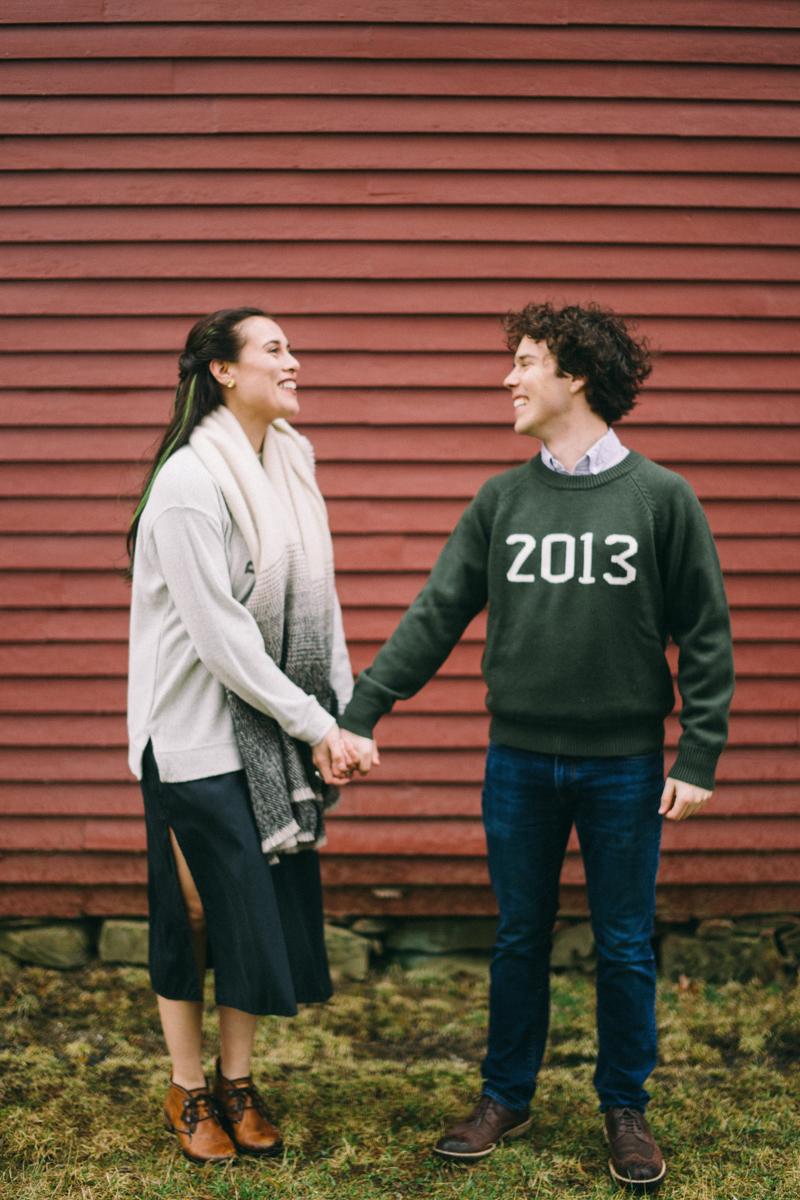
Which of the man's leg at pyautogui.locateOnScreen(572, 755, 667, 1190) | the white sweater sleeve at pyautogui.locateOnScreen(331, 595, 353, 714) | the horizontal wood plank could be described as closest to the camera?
the man's leg at pyautogui.locateOnScreen(572, 755, 667, 1190)

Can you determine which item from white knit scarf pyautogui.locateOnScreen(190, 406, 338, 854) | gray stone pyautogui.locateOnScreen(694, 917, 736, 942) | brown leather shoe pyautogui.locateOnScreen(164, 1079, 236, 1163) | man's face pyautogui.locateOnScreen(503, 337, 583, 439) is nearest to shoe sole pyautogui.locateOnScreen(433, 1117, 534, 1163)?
Result: brown leather shoe pyautogui.locateOnScreen(164, 1079, 236, 1163)

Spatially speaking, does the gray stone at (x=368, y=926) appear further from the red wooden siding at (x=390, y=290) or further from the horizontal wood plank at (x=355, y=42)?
the horizontal wood plank at (x=355, y=42)

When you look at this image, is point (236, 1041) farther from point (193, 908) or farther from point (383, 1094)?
point (383, 1094)

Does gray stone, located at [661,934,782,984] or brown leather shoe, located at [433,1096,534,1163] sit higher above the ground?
brown leather shoe, located at [433,1096,534,1163]

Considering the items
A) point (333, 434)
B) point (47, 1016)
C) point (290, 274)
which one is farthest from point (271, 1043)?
point (290, 274)

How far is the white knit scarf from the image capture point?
211cm

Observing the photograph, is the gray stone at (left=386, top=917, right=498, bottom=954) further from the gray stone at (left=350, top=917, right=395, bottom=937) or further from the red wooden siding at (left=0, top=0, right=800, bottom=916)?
the red wooden siding at (left=0, top=0, right=800, bottom=916)

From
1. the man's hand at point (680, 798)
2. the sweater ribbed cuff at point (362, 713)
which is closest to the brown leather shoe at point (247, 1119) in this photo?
the sweater ribbed cuff at point (362, 713)

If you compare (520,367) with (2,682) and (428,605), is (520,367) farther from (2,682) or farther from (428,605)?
(2,682)

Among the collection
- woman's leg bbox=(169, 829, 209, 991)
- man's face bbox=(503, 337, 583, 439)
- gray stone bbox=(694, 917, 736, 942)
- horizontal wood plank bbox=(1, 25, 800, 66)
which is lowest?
gray stone bbox=(694, 917, 736, 942)

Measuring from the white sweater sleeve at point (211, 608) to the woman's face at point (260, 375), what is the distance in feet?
1.24

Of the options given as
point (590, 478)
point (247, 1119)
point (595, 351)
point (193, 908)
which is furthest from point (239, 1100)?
point (595, 351)

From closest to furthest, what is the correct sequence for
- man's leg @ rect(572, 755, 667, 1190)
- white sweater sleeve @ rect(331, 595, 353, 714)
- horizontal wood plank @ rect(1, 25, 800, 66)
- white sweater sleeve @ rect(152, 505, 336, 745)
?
white sweater sleeve @ rect(152, 505, 336, 745), man's leg @ rect(572, 755, 667, 1190), white sweater sleeve @ rect(331, 595, 353, 714), horizontal wood plank @ rect(1, 25, 800, 66)

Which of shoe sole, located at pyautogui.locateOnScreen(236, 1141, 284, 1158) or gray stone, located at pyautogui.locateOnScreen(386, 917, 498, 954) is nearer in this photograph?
shoe sole, located at pyautogui.locateOnScreen(236, 1141, 284, 1158)
